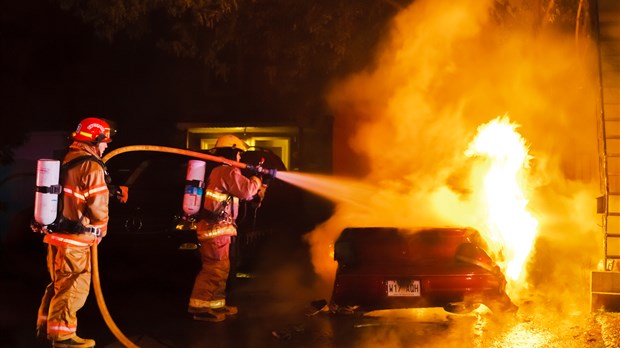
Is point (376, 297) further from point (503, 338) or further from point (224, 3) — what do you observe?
Answer: point (224, 3)

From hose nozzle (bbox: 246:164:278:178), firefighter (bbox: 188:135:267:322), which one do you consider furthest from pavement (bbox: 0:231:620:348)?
hose nozzle (bbox: 246:164:278:178)

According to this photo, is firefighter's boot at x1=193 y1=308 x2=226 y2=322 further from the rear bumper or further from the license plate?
the license plate

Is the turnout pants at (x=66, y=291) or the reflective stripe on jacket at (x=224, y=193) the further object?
the reflective stripe on jacket at (x=224, y=193)

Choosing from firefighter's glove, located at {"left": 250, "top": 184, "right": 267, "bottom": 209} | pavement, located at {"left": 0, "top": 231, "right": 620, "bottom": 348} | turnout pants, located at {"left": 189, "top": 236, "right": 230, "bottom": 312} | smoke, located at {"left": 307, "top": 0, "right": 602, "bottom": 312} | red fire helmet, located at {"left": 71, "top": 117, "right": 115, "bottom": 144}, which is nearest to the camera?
red fire helmet, located at {"left": 71, "top": 117, "right": 115, "bottom": 144}

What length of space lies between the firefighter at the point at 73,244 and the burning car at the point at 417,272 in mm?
2584

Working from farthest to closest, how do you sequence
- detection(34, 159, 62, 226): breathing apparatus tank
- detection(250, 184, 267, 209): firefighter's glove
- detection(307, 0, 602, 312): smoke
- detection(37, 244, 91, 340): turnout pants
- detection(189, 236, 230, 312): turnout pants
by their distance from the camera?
detection(307, 0, 602, 312): smoke, detection(250, 184, 267, 209): firefighter's glove, detection(189, 236, 230, 312): turnout pants, detection(37, 244, 91, 340): turnout pants, detection(34, 159, 62, 226): breathing apparatus tank

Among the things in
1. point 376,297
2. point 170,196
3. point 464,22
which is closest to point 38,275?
point 170,196

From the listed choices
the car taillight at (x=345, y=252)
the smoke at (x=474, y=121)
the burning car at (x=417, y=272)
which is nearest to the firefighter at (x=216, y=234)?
the car taillight at (x=345, y=252)

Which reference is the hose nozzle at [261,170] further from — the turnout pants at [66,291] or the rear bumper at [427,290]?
the turnout pants at [66,291]

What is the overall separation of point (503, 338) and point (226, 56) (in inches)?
398

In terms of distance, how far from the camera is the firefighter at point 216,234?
7137mm

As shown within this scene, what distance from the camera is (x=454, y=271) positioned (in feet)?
22.1

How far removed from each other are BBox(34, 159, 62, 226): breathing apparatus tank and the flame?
5.66m

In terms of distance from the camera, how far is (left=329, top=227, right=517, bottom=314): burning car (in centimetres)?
670
